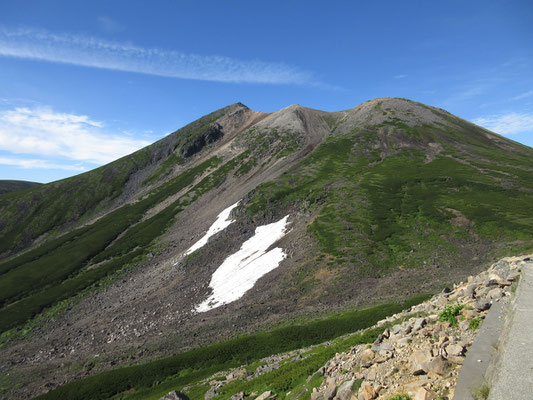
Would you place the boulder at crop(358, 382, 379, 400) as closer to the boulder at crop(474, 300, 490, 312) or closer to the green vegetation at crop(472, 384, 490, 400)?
the green vegetation at crop(472, 384, 490, 400)

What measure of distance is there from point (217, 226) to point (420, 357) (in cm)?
7850

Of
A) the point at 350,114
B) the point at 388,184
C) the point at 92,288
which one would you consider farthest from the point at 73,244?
the point at 350,114

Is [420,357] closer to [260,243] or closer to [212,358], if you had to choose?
[212,358]

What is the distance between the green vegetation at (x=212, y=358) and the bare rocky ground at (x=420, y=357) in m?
21.8

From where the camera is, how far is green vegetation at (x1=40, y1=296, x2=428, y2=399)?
37.2 meters

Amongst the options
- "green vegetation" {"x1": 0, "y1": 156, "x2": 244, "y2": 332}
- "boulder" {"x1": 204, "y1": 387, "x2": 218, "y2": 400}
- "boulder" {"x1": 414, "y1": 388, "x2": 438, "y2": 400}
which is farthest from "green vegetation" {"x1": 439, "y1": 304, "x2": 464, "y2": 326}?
"green vegetation" {"x1": 0, "y1": 156, "x2": 244, "y2": 332}

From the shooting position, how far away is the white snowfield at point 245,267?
56594 millimetres

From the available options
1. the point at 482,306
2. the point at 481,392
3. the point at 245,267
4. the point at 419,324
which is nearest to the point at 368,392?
the point at 481,392

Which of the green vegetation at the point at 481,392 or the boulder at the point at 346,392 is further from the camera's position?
the boulder at the point at 346,392

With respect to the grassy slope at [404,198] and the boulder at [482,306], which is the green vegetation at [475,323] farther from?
the grassy slope at [404,198]

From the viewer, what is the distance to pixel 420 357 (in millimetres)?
11750

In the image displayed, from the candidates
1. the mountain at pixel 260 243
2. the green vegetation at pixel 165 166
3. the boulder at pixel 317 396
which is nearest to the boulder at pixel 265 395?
the boulder at pixel 317 396

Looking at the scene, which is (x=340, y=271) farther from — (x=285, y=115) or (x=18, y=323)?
(x=285, y=115)

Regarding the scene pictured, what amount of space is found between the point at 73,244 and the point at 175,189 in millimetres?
48028
